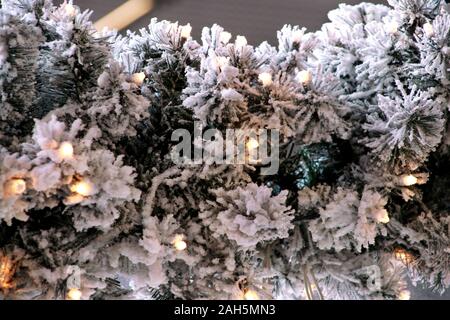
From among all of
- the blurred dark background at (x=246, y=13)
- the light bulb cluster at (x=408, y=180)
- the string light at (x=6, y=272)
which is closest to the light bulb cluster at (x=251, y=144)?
the light bulb cluster at (x=408, y=180)

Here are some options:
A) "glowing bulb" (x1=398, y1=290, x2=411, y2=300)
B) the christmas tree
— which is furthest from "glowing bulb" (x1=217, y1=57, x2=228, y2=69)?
"glowing bulb" (x1=398, y1=290, x2=411, y2=300)

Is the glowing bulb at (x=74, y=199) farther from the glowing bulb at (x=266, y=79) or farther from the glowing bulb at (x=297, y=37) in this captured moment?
the glowing bulb at (x=297, y=37)

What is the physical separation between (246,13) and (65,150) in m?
0.91

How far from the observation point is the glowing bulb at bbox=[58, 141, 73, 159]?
0.59 metres

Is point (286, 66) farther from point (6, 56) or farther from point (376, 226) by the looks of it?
point (6, 56)

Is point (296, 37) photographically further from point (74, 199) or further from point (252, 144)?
point (74, 199)

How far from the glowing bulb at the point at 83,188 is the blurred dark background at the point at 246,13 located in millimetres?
840

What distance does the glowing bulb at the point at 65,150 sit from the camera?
592 mm

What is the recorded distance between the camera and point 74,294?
65 cm

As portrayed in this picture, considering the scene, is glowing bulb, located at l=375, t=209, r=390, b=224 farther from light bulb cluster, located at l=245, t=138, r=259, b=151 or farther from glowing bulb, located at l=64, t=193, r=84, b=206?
glowing bulb, located at l=64, t=193, r=84, b=206

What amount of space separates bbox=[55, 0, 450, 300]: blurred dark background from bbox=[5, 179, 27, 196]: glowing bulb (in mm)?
875

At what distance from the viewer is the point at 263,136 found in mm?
762

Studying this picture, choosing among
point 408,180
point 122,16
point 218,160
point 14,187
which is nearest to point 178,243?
point 218,160
